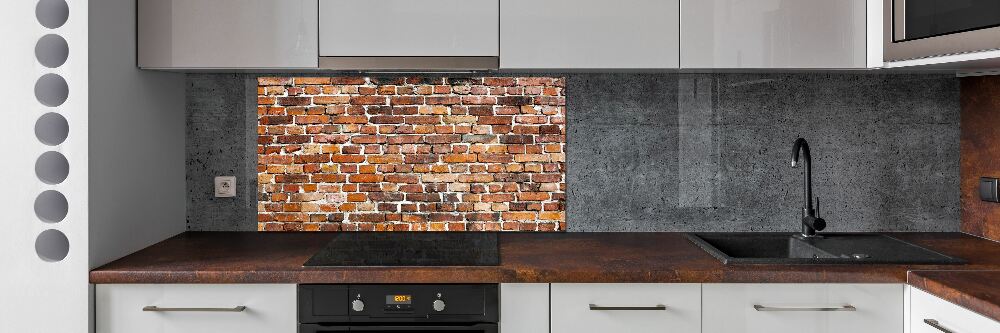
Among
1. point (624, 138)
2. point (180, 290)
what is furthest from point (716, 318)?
point (180, 290)

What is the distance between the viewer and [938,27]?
205cm

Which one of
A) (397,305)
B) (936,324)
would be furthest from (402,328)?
(936,324)

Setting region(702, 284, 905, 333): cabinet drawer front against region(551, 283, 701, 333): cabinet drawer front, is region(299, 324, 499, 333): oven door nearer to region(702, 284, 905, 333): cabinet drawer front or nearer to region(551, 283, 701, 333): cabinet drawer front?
region(551, 283, 701, 333): cabinet drawer front

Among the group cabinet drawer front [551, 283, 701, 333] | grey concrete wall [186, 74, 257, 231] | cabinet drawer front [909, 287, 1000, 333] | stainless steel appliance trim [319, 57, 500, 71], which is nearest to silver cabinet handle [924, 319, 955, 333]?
cabinet drawer front [909, 287, 1000, 333]

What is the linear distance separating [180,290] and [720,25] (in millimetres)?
1763

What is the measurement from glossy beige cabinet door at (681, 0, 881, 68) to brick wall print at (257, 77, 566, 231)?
0.55 m

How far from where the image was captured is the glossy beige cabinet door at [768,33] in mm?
2250
